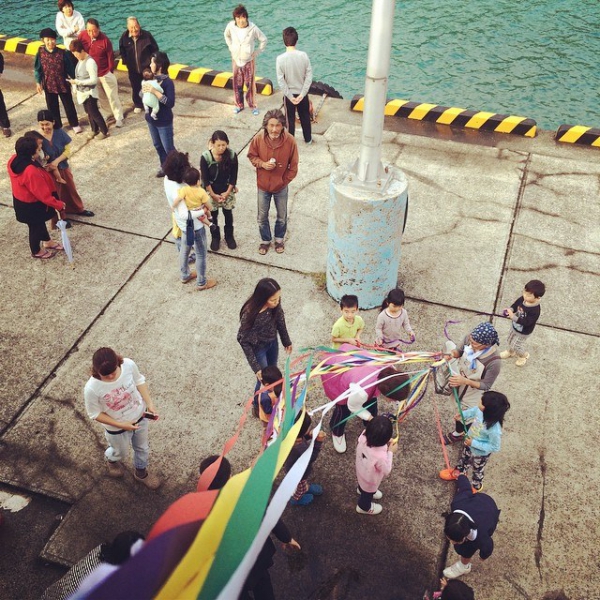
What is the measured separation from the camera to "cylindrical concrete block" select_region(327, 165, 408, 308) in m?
5.29

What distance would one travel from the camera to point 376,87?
491cm

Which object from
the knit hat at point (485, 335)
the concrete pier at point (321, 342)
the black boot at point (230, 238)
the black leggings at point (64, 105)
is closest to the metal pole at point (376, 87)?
the concrete pier at point (321, 342)

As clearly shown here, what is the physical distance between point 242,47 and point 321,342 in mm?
5327

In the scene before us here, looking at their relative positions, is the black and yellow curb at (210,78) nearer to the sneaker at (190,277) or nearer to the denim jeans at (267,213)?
the denim jeans at (267,213)

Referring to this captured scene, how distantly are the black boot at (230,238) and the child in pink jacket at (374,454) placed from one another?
11.4 ft

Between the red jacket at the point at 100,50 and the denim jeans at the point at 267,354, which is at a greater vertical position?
the red jacket at the point at 100,50

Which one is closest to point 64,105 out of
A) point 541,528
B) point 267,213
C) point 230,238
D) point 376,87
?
point 230,238

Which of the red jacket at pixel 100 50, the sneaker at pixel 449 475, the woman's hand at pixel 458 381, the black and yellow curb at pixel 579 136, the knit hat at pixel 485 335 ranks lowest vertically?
the sneaker at pixel 449 475

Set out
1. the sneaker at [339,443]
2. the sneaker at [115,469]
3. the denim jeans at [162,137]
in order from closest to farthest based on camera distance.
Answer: the sneaker at [115,469] < the sneaker at [339,443] < the denim jeans at [162,137]

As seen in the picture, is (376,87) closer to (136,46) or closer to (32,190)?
(32,190)

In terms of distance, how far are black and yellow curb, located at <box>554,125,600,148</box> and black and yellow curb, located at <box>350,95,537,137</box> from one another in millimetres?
410

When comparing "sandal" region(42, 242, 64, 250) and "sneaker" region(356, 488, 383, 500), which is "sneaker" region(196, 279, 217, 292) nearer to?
"sandal" region(42, 242, 64, 250)

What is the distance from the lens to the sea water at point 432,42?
1258 centimetres

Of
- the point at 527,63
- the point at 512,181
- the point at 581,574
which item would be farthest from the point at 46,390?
the point at 527,63
